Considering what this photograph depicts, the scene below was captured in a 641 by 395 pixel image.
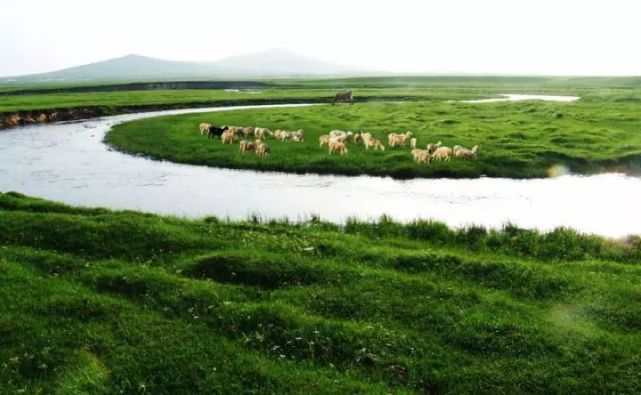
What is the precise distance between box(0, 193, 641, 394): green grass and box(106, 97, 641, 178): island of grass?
17.5m

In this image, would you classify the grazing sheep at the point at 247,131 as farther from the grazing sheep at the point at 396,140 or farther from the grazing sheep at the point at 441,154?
the grazing sheep at the point at 441,154

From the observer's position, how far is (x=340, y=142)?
4269cm

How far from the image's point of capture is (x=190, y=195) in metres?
32.4

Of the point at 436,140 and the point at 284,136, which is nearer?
the point at 436,140

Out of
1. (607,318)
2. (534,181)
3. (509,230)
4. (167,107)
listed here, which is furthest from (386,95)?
(607,318)

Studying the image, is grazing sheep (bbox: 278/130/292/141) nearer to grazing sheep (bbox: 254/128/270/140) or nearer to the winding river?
grazing sheep (bbox: 254/128/270/140)

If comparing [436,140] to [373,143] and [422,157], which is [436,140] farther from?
[422,157]

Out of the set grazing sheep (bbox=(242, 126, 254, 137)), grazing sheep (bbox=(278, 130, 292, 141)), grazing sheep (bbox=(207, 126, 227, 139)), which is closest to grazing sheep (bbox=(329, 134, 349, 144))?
grazing sheep (bbox=(278, 130, 292, 141))

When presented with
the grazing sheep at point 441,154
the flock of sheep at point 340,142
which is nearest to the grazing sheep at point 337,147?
the flock of sheep at point 340,142

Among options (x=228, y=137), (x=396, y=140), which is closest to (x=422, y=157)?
(x=396, y=140)

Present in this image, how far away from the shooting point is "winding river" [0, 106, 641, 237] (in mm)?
27156

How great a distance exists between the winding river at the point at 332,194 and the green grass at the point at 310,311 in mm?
6328

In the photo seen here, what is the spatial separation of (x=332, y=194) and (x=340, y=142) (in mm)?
11439

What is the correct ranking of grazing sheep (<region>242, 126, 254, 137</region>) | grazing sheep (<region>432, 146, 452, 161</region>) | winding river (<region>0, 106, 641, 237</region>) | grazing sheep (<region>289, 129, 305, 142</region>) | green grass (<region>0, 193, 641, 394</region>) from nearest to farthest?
green grass (<region>0, 193, 641, 394</region>) → winding river (<region>0, 106, 641, 237</region>) → grazing sheep (<region>432, 146, 452, 161</region>) → grazing sheep (<region>289, 129, 305, 142</region>) → grazing sheep (<region>242, 126, 254, 137</region>)
